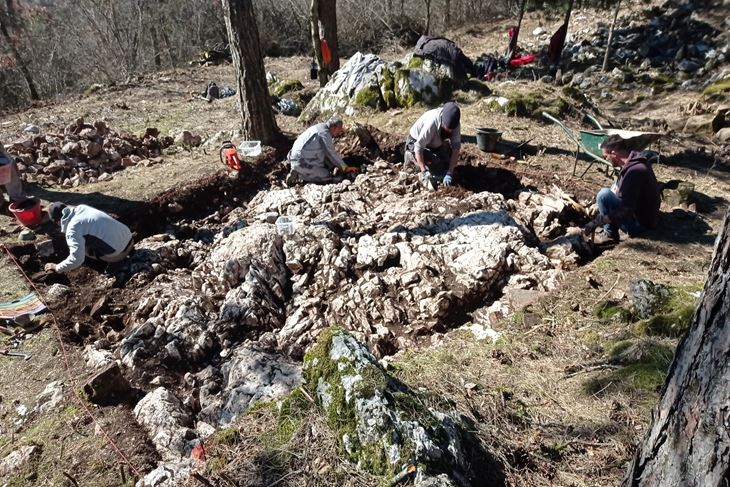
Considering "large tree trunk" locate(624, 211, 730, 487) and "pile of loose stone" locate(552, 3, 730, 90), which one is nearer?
"large tree trunk" locate(624, 211, 730, 487)

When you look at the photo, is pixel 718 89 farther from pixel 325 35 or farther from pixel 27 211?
pixel 27 211

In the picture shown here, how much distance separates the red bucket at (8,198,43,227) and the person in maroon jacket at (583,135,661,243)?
6553 millimetres

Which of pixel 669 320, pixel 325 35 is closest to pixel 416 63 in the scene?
pixel 325 35

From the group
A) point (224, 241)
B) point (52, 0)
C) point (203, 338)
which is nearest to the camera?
point (203, 338)

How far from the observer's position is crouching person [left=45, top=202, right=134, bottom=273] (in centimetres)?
495

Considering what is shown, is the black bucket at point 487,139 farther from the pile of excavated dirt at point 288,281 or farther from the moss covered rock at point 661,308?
the moss covered rock at point 661,308

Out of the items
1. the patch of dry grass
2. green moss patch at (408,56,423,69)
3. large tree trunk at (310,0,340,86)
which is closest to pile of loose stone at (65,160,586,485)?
the patch of dry grass

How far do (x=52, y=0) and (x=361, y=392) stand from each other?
22.5 metres

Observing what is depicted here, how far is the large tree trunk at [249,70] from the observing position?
7.08 m

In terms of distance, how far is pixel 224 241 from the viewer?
5.74 meters

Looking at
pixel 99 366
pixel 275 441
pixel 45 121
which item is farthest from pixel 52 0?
pixel 275 441

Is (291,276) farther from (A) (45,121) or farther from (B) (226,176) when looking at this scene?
(A) (45,121)

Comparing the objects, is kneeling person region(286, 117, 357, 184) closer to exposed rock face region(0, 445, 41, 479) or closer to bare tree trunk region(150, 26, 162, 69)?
exposed rock face region(0, 445, 41, 479)

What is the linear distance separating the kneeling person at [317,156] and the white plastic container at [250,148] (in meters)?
0.93
